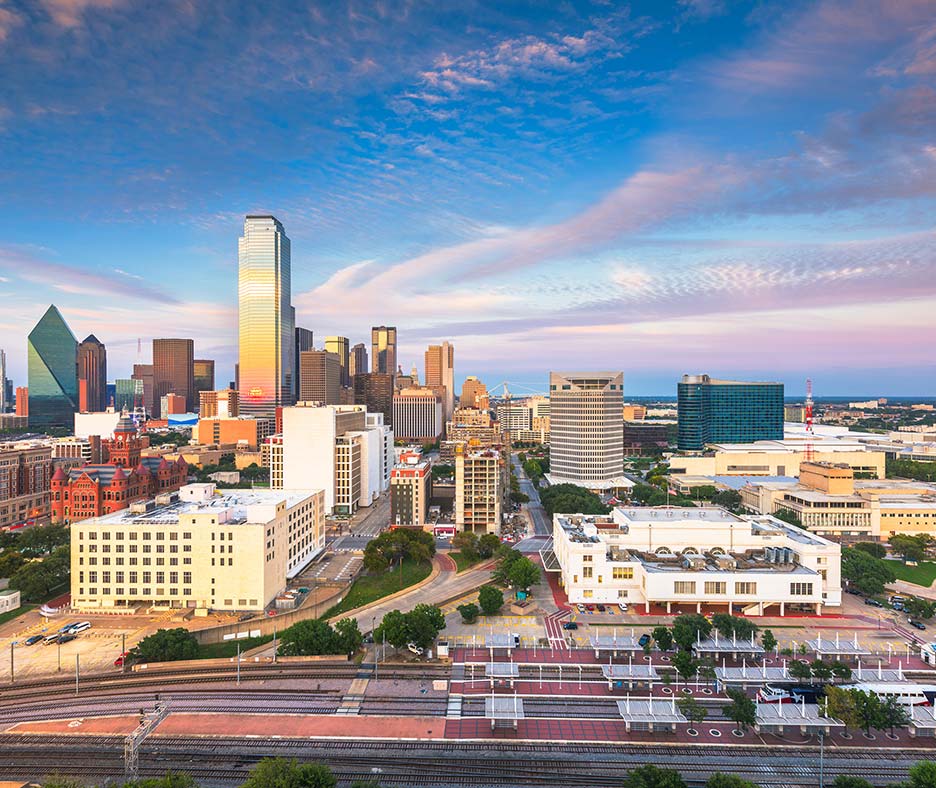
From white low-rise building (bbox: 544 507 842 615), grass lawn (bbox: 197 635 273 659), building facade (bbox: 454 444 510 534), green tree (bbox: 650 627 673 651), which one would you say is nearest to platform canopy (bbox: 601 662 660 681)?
green tree (bbox: 650 627 673 651)

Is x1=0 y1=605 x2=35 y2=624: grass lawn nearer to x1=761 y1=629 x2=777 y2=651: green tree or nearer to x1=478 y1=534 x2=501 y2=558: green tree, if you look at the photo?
x1=478 y1=534 x2=501 y2=558: green tree

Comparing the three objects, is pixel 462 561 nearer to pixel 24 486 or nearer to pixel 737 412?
pixel 24 486

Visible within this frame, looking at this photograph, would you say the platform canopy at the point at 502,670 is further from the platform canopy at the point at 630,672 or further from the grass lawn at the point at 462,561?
the grass lawn at the point at 462,561

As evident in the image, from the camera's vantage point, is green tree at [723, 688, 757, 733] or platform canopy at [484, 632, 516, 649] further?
platform canopy at [484, 632, 516, 649]

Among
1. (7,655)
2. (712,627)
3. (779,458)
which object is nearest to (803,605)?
(712,627)

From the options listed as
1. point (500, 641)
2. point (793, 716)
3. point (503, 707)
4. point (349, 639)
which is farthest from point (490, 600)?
point (793, 716)

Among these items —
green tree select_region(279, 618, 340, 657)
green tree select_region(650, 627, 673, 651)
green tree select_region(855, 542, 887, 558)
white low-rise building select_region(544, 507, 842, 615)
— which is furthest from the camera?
green tree select_region(855, 542, 887, 558)
